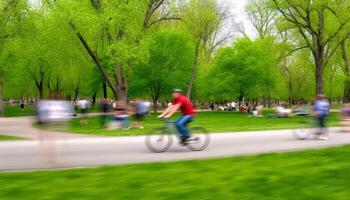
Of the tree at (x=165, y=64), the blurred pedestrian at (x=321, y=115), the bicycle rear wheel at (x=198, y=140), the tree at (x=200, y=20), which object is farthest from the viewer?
the tree at (x=165, y=64)

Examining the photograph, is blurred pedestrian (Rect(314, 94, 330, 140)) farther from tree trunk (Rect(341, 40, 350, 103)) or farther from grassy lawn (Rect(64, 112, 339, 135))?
tree trunk (Rect(341, 40, 350, 103))

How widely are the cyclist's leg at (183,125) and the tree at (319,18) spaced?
30.5 m

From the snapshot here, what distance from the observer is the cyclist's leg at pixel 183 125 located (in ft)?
43.0

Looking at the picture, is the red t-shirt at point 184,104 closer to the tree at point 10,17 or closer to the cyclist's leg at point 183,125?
the cyclist's leg at point 183,125

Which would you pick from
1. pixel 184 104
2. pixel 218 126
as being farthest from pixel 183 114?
pixel 218 126

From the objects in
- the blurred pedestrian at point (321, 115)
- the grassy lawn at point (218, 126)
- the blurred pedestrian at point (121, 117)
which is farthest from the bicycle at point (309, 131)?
the blurred pedestrian at point (121, 117)

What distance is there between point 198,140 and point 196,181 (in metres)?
5.48

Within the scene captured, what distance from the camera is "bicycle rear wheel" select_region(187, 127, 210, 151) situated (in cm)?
1357

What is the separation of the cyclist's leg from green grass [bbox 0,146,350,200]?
2638mm

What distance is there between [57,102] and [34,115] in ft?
2.05

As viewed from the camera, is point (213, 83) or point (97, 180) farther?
point (213, 83)

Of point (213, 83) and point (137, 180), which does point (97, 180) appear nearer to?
point (137, 180)

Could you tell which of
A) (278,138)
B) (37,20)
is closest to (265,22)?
(37,20)

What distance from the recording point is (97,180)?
326 inches
